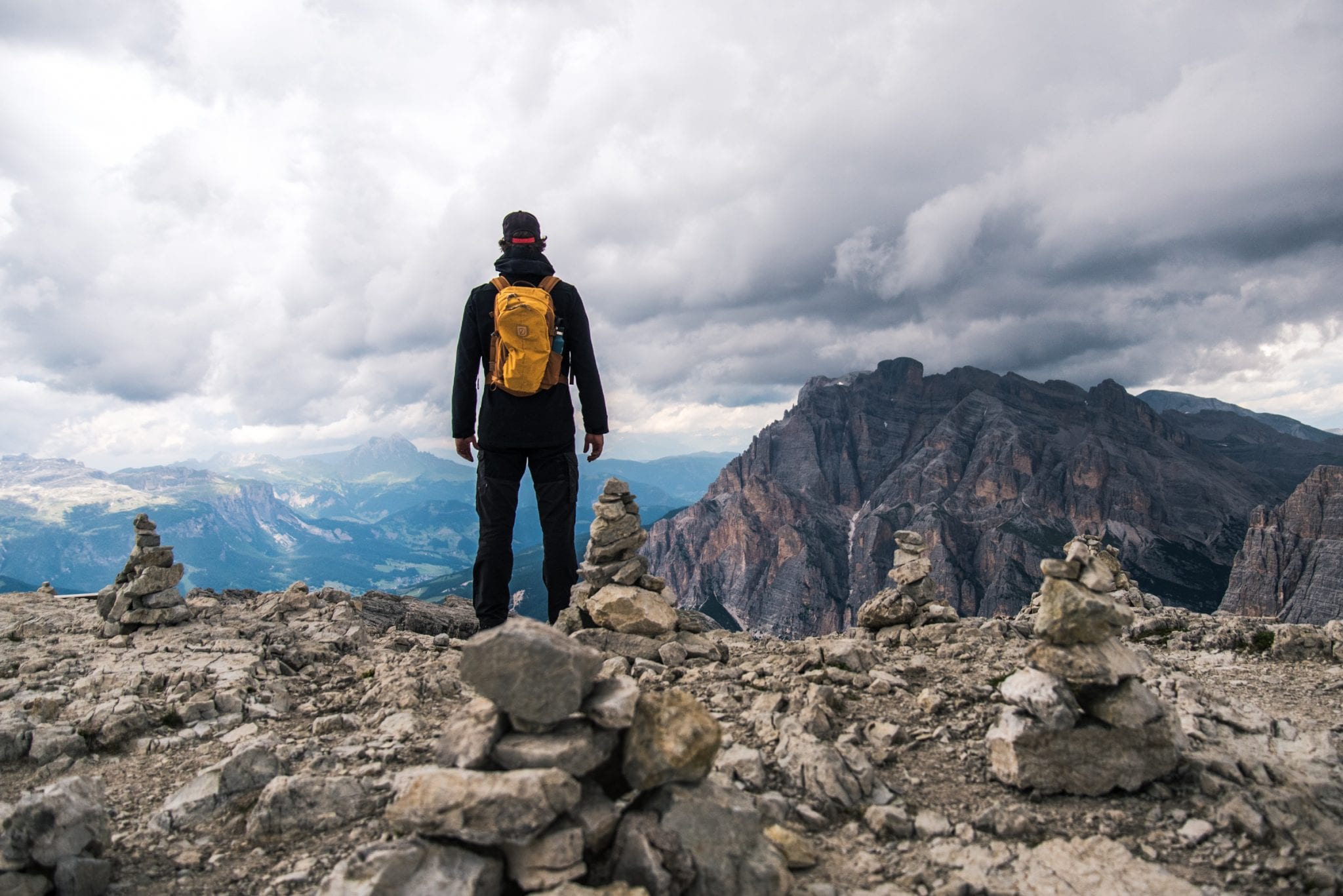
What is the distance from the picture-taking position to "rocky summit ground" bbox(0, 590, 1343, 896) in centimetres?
512

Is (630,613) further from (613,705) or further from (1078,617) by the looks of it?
(1078,617)

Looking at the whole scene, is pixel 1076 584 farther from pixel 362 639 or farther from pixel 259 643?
pixel 259 643

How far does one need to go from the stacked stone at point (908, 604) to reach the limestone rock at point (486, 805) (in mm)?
9535

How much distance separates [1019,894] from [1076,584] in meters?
3.37

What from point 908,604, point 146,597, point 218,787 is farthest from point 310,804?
point 908,604

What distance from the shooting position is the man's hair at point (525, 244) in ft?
34.7

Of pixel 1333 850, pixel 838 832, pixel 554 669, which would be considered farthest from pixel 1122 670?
pixel 554 669

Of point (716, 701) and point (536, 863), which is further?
point (716, 701)

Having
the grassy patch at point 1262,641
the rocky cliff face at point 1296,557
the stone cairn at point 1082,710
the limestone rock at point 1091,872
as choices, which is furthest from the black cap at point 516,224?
the rocky cliff face at point 1296,557

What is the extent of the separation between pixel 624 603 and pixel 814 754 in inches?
204

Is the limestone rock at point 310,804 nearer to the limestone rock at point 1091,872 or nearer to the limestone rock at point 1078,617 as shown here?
the limestone rock at point 1091,872

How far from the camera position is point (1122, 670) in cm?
647

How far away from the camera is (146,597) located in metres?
13.6

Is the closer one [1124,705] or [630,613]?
[1124,705]
